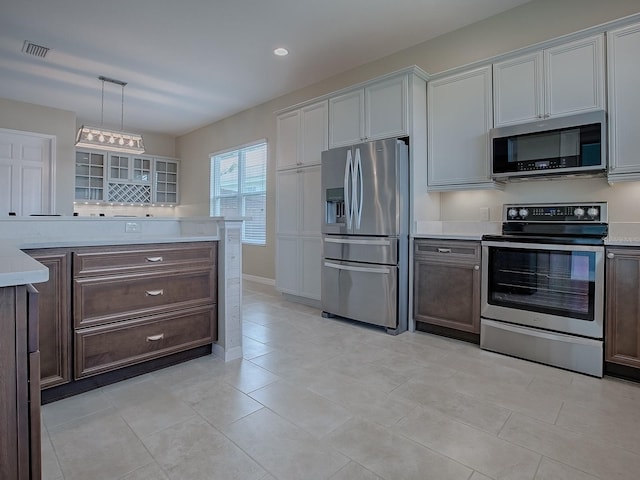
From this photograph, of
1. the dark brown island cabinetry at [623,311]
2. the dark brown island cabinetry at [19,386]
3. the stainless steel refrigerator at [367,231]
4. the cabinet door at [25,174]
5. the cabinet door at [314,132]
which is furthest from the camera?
the cabinet door at [25,174]

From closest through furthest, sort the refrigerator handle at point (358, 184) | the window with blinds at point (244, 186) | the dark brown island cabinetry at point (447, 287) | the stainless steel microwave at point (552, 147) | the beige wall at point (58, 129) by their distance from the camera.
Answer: the stainless steel microwave at point (552, 147) → the dark brown island cabinetry at point (447, 287) → the refrigerator handle at point (358, 184) → the beige wall at point (58, 129) → the window with blinds at point (244, 186)

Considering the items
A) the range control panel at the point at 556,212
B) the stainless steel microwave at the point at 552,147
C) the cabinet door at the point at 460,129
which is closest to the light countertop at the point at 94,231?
the cabinet door at the point at 460,129

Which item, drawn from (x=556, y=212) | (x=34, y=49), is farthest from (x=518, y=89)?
(x=34, y=49)

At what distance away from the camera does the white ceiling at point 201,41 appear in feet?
10.7

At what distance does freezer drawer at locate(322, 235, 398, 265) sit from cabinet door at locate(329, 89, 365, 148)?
42.1 inches

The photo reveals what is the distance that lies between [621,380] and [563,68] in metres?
2.29

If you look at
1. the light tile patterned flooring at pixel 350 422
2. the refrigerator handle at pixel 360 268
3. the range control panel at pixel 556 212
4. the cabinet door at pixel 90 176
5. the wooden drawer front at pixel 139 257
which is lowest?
the light tile patterned flooring at pixel 350 422

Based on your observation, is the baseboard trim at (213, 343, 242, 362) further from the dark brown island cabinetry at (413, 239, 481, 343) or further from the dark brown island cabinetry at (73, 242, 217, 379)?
the dark brown island cabinetry at (413, 239, 481, 343)

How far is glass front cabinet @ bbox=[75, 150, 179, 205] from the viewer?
6.76 m

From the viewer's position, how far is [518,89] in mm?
2967

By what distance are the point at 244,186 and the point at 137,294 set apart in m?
4.02

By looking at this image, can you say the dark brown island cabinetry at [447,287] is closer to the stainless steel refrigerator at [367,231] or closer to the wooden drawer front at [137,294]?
the stainless steel refrigerator at [367,231]

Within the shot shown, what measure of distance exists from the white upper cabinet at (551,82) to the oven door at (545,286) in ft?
3.56

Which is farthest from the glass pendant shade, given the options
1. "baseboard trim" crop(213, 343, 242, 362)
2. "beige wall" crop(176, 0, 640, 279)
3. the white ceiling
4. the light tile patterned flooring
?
the light tile patterned flooring
